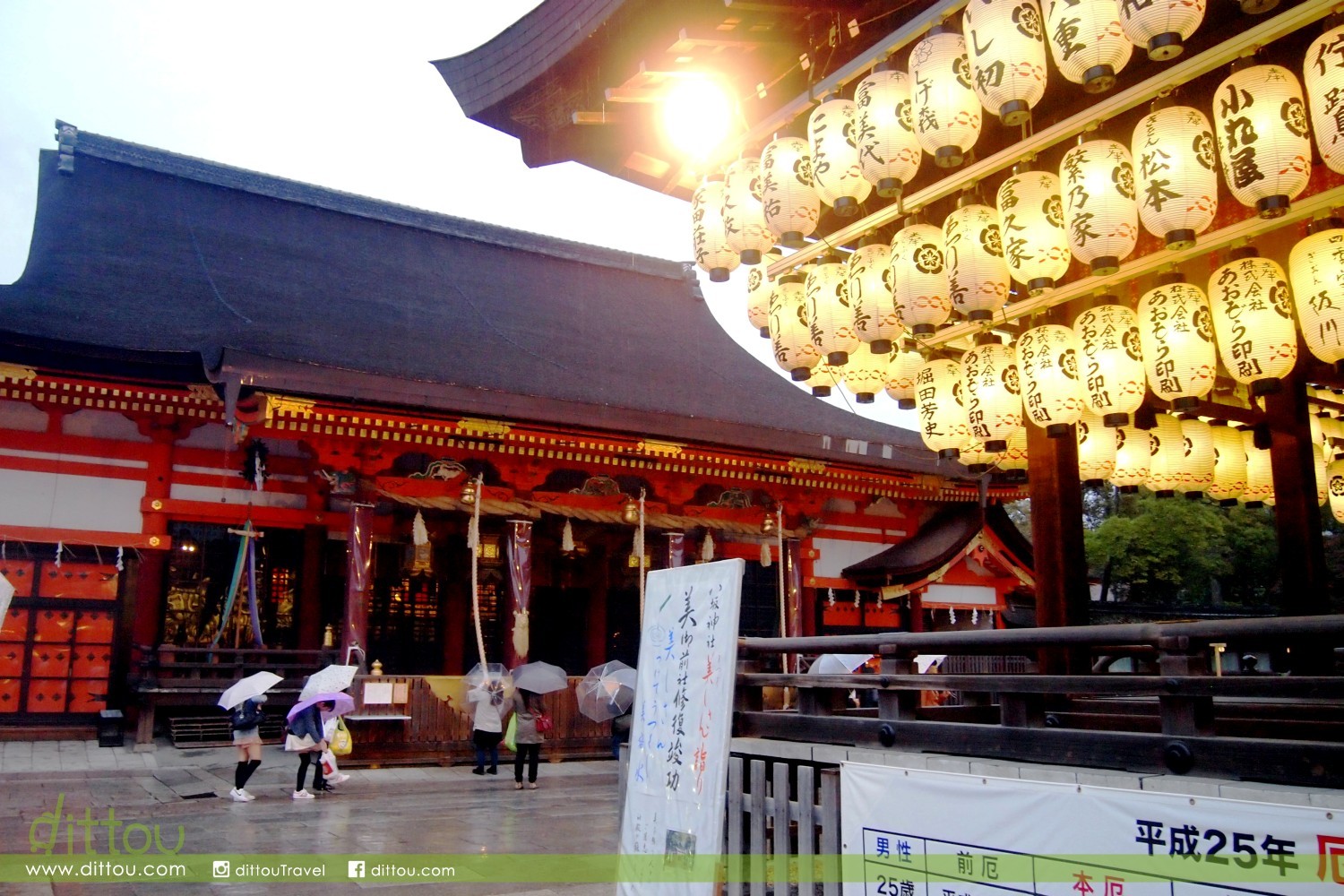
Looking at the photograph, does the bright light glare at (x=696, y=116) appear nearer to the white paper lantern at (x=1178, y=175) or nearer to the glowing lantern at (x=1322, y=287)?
the white paper lantern at (x=1178, y=175)

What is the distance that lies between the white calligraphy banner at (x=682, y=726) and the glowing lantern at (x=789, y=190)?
118 inches

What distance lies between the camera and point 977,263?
237 inches

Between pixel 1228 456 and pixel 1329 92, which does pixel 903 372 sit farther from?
pixel 1329 92

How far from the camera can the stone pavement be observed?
7539 mm

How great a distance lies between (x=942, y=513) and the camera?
739 inches

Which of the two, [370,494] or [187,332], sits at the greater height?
[187,332]

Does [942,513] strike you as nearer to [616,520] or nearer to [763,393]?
[763,393]

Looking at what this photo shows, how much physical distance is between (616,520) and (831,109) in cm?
953

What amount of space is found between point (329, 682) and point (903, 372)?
678cm

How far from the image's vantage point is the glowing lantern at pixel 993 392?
6.94 m

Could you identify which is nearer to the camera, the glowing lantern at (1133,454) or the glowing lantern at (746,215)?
the glowing lantern at (746,215)

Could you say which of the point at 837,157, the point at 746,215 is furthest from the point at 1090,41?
the point at 746,215

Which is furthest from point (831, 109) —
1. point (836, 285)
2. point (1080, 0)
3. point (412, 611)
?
point (412, 611)

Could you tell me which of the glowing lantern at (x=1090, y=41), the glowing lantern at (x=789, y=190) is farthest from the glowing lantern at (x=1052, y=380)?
the glowing lantern at (x=1090, y=41)
